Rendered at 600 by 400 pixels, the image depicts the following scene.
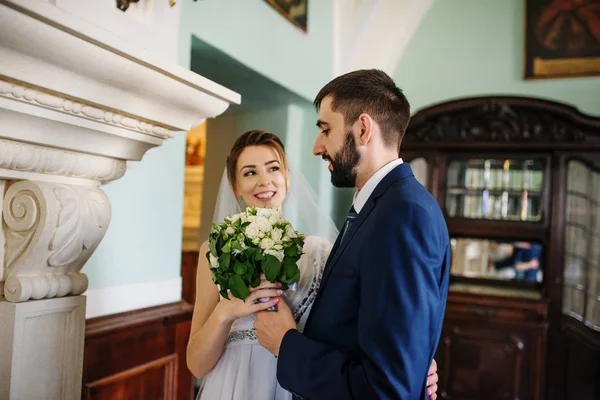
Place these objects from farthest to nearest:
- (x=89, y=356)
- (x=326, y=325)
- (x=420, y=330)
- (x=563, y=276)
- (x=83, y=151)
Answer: (x=563, y=276), (x=89, y=356), (x=83, y=151), (x=326, y=325), (x=420, y=330)

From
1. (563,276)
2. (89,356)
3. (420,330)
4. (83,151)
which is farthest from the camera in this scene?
(563,276)

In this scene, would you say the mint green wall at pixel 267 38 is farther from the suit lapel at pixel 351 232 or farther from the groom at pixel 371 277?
the suit lapel at pixel 351 232

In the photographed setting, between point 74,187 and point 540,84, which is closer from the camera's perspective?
point 74,187

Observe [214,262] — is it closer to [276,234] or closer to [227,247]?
[227,247]

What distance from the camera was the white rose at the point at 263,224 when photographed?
1483 mm

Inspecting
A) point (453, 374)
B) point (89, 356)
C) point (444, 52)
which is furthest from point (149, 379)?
point (444, 52)

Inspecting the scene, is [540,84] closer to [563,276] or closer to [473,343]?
[563,276]

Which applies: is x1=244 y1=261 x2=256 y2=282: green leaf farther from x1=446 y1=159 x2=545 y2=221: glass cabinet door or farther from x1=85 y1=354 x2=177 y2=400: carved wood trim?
x1=446 y1=159 x2=545 y2=221: glass cabinet door

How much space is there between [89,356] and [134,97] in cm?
97

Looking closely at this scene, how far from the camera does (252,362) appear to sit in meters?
1.84

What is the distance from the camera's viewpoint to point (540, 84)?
5.17 m

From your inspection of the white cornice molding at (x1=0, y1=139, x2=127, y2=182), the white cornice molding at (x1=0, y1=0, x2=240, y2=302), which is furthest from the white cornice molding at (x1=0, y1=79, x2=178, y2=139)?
the white cornice molding at (x1=0, y1=139, x2=127, y2=182)

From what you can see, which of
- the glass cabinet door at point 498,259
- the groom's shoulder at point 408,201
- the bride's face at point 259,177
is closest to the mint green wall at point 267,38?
the bride's face at point 259,177

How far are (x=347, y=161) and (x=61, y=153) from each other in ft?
2.50
